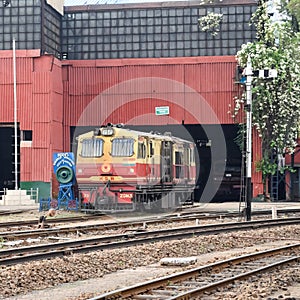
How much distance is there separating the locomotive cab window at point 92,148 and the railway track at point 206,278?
1423 cm

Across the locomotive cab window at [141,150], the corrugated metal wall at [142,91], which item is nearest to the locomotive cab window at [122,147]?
the locomotive cab window at [141,150]

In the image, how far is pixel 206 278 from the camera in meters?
12.8

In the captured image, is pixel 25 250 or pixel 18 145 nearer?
pixel 25 250

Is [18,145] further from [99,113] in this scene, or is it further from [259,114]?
[259,114]

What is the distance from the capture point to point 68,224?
2547 cm

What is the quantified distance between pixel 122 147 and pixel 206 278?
16997 mm

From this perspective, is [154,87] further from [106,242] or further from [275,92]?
[106,242]

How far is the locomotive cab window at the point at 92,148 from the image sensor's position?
2975 cm

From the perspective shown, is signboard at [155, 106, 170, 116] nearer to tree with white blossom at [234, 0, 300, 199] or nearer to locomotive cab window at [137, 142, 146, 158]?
tree with white blossom at [234, 0, 300, 199]

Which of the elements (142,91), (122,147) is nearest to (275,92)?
(142,91)

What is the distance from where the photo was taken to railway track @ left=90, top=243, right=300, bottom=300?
10891 millimetres

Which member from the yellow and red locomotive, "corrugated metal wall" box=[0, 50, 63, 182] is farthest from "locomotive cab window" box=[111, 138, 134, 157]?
"corrugated metal wall" box=[0, 50, 63, 182]

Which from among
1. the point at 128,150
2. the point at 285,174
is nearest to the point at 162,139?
the point at 128,150

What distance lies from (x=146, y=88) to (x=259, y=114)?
7217 millimetres
